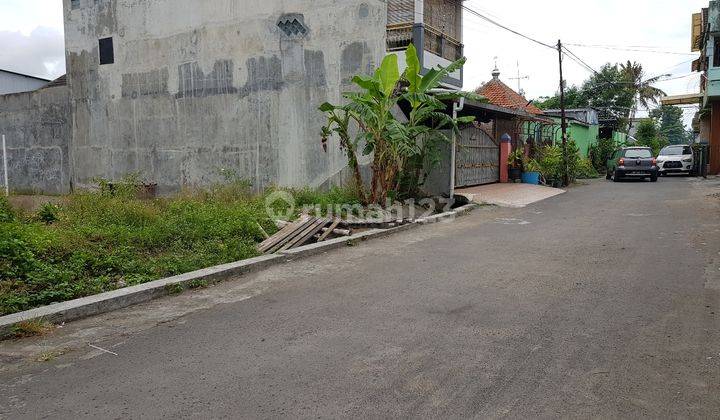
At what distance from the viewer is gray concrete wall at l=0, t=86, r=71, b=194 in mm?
20500

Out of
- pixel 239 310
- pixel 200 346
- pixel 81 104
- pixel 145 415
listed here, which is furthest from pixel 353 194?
pixel 81 104

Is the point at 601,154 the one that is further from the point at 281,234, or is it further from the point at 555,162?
the point at 281,234

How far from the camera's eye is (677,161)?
27422 mm

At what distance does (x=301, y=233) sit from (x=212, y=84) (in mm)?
9994

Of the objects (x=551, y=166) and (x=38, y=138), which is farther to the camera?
(x=38, y=138)

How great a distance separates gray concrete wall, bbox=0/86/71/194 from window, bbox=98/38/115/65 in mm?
2412

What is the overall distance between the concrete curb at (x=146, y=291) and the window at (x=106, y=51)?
14497 mm

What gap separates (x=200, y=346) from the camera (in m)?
4.33

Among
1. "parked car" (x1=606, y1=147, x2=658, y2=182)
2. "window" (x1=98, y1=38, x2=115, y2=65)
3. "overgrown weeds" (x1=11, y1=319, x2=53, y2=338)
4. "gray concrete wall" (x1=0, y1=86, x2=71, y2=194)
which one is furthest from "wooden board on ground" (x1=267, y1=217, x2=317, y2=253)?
"parked car" (x1=606, y1=147, x2=658, y2=182)

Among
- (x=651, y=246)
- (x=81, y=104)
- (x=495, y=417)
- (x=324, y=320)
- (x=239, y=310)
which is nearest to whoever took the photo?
(x=495, y=417)

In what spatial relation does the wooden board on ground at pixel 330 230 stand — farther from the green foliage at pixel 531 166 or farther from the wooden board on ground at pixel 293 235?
the green foliage at pixel 531 166

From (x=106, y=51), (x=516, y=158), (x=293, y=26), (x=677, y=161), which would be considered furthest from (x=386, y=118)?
(x=677, y=161)

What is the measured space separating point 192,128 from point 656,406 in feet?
54.1

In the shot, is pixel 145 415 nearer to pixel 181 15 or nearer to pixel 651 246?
pixel 651 246
